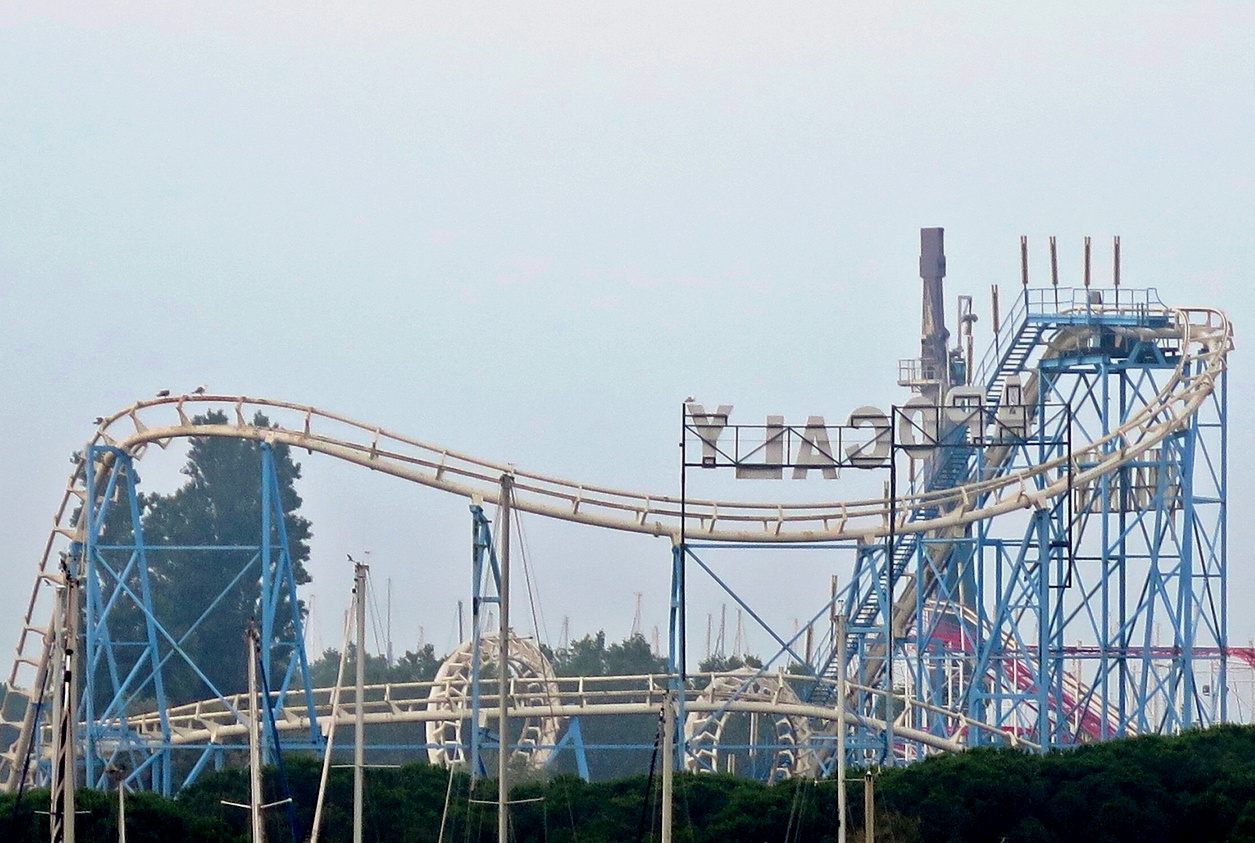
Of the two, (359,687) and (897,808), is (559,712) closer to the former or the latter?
(897,808)

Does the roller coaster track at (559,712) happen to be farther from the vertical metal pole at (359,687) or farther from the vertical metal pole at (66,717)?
the vertical metal pole at (66,717)

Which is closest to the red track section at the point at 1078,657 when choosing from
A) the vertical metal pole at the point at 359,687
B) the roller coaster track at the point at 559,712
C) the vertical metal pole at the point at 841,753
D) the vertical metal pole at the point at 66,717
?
the roller coaster track at the point at 559,712

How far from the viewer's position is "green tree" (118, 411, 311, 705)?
95.0 m

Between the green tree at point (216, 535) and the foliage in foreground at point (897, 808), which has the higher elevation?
the green tree at point (216, 535)

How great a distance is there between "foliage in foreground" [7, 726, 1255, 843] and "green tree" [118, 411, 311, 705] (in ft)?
138

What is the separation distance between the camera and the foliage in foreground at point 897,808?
1906 inches

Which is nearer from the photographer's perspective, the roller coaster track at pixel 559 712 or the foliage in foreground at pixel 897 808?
the foliage in foreground at pixel 897 808

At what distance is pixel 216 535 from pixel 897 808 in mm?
55220

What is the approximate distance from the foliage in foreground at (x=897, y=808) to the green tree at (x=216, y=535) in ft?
138

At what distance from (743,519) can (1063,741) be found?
38.9 feet

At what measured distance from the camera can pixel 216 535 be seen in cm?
9969

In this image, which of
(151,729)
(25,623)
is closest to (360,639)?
(25,623)

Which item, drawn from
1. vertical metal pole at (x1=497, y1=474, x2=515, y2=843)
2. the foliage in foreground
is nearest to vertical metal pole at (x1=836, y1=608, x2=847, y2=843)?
the foliage in foreground

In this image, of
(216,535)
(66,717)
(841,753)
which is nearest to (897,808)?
(841,753)
